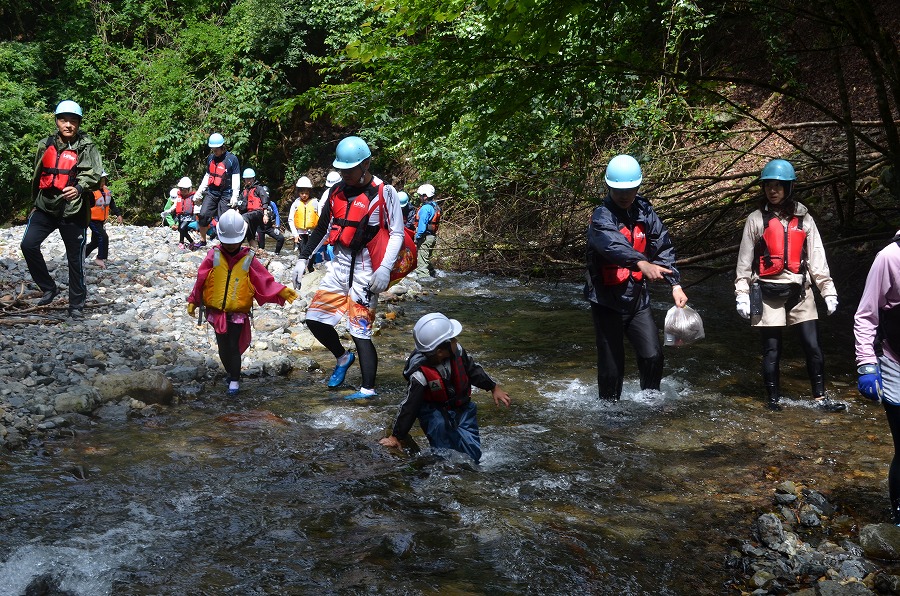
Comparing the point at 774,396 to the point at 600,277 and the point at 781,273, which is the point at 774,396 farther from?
the point at 600,277

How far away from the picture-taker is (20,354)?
6.99 m

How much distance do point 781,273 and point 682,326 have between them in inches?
47.3

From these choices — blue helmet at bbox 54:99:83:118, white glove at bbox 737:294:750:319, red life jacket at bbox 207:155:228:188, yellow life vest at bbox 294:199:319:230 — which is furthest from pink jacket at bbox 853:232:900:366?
yellow life vest at bbox 294:199:319:230

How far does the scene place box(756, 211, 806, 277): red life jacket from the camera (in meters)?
6.32

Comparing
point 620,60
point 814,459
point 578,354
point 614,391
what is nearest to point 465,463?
point 614,391

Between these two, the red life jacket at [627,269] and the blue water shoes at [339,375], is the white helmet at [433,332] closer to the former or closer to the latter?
the red life jacket at [627,269]

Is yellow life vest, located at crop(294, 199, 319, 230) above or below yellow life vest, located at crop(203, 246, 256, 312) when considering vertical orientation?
below

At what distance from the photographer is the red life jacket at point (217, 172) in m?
13.5

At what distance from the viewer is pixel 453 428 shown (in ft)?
16.9

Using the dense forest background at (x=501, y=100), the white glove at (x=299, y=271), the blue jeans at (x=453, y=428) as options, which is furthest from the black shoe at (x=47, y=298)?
the blue jeans at (x=453, y=428)

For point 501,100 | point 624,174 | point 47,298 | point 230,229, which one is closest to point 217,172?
point 47,298

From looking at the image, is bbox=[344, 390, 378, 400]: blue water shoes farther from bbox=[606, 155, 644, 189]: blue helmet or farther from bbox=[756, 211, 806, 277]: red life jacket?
bbox=[756, 211, 806, 277]: red life jacket

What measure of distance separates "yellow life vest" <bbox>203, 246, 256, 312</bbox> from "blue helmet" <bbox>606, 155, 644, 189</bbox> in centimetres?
306

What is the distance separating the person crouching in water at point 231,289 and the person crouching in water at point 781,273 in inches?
146
